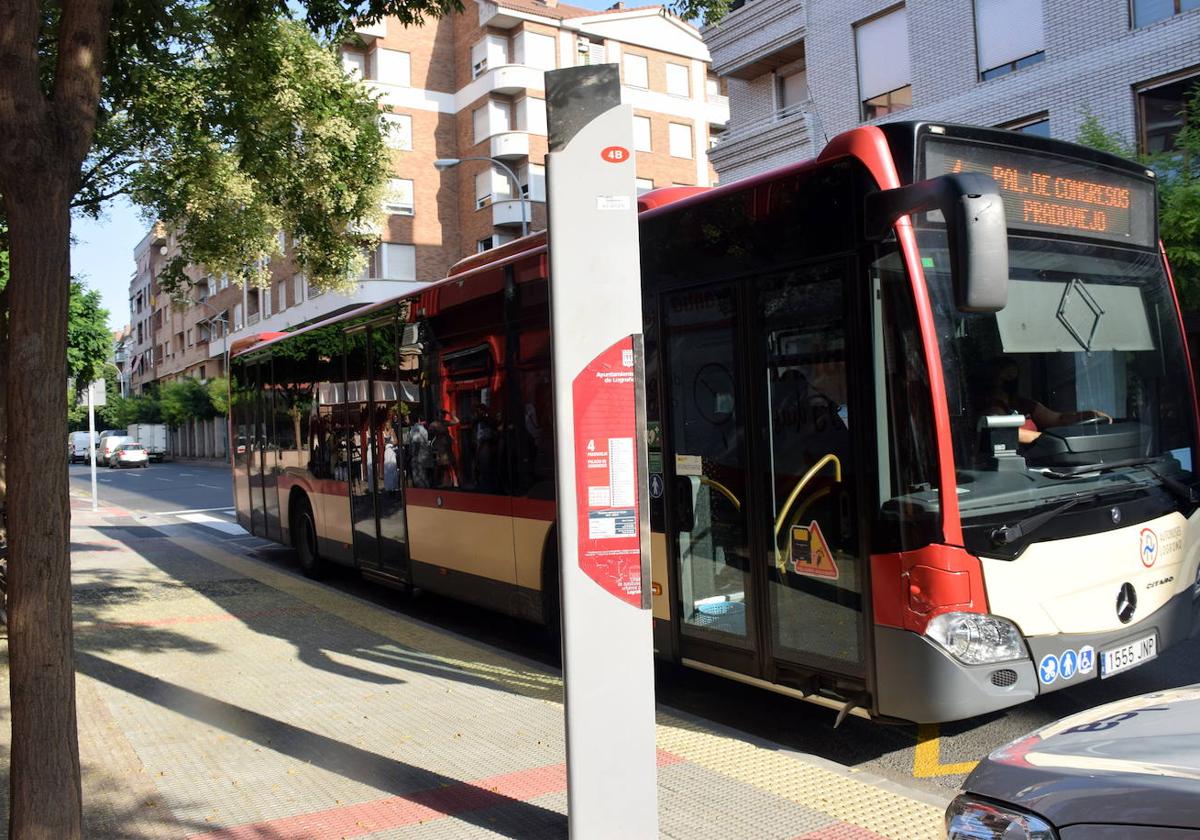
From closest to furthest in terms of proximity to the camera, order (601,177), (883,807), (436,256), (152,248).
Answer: (601,177)
(883,807)
(436,256)
(152,248)

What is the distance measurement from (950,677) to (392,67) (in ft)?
140

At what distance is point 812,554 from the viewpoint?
5234 mm

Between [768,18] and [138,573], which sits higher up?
[768,18]

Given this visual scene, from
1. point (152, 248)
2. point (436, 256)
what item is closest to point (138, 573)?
point (436, 256)

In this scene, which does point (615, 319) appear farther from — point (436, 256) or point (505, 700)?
point (436, 256)

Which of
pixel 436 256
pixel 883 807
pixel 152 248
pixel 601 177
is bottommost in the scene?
pixel 883 807

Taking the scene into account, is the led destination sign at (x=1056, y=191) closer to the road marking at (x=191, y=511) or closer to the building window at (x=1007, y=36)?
the building window at (x=1007, y=36)

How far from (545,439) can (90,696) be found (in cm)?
342

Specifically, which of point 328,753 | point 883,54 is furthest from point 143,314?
point 328,753

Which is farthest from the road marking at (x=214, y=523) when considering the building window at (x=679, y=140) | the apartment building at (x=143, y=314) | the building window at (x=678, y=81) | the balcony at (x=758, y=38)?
the apartment building at (x=143, y=314)

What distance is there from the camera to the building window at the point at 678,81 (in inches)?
1794

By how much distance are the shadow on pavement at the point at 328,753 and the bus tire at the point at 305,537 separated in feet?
14.9

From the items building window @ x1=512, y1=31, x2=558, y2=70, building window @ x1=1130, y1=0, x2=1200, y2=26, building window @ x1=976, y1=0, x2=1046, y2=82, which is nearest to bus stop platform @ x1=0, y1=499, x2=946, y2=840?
building window @ x1=1130, y1=0, x2=1200, y2=26

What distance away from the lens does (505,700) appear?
21.1ft
